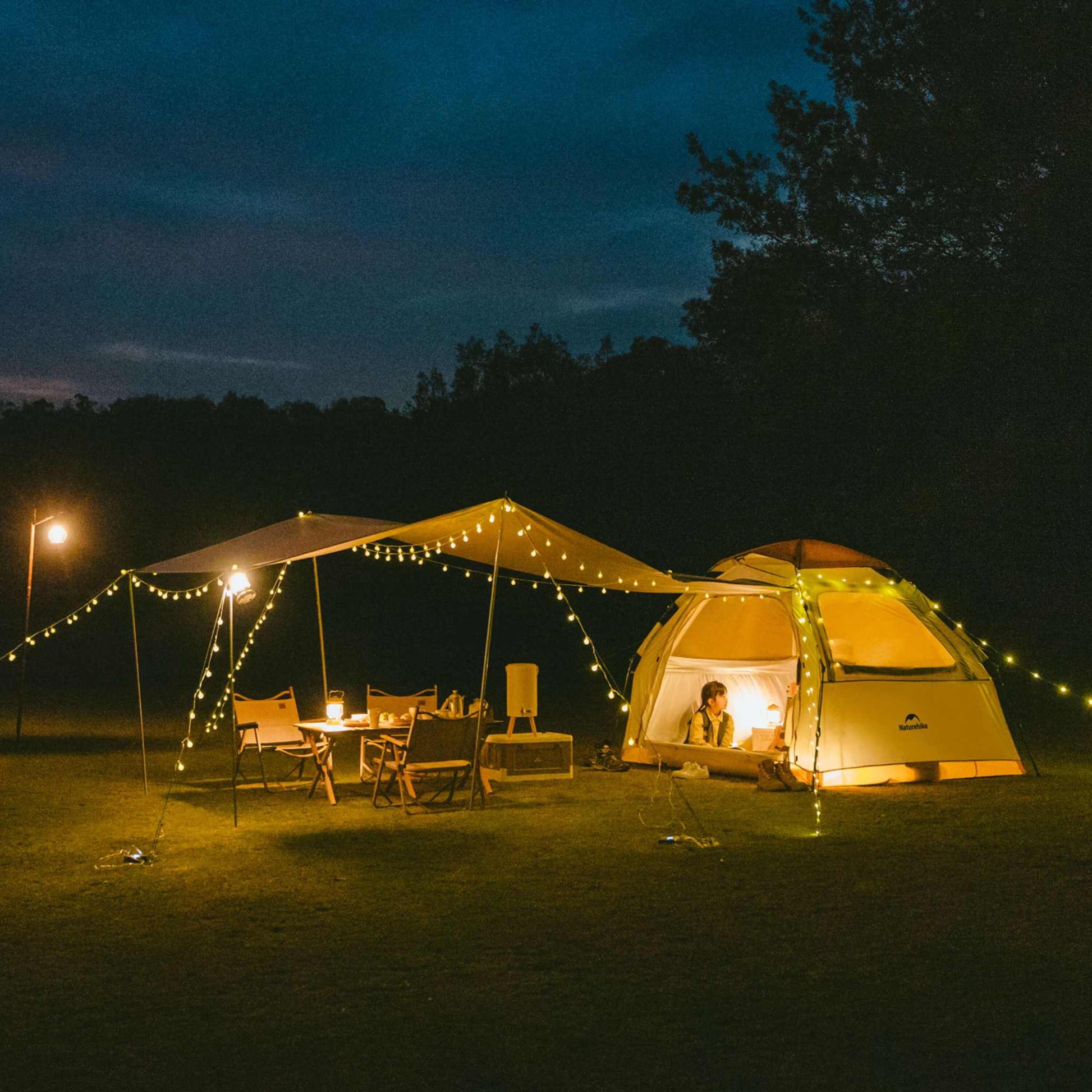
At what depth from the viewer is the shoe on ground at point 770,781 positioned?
9.99 metres

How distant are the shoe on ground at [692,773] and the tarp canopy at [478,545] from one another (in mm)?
1637

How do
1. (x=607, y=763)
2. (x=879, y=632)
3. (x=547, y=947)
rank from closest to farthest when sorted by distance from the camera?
(x=547, y=947) → (x=607, y=763) → (x=879, y=632)

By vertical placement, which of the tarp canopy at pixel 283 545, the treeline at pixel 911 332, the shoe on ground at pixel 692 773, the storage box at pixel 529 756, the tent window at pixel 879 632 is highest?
the treeline at pixel 911 332

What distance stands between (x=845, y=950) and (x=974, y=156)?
1225 cm

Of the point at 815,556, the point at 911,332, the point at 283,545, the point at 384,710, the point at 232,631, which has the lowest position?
the point at 384,710

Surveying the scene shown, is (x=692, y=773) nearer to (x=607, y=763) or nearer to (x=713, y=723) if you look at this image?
(x=713, y=723)

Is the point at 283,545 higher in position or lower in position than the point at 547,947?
higher

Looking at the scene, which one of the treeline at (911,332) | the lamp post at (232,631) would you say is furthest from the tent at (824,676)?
the treeline at (911,332)

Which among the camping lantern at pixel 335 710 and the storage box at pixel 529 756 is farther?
the storage box at pixel 529 756

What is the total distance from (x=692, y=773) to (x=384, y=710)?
2.73 meters

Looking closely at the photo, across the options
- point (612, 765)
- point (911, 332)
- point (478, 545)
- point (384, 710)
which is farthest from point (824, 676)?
point (911, 332)

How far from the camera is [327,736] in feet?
33.2

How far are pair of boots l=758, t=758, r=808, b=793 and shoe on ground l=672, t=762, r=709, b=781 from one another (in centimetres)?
75

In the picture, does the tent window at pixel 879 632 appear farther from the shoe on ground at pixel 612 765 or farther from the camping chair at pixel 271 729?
the camping chair at pixel 271 729
